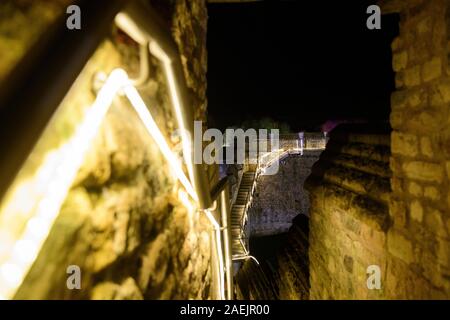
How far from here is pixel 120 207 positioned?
1.41 meters

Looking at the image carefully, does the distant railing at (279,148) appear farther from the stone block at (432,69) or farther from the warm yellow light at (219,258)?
the stone block at (432,69)

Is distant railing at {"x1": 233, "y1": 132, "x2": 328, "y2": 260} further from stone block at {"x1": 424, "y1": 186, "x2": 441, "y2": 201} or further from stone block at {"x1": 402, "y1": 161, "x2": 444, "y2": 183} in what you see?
stone block at {"x1": 424, "y1": 186, "x2": 441, "y2": 201}

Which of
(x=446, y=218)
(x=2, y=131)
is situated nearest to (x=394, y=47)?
(x=446, y=218)

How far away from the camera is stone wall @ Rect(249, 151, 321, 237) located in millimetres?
21703

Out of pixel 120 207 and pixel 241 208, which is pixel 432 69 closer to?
pixel 120 207

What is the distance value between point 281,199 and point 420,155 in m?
19.8

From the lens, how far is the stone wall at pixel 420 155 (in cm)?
221

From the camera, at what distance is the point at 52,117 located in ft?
2.89

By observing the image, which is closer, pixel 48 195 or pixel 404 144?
pixel 48 195

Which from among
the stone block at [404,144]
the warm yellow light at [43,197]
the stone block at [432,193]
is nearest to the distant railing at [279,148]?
the stone block at [404,144]

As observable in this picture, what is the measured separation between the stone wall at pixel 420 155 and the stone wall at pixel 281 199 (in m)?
18.9

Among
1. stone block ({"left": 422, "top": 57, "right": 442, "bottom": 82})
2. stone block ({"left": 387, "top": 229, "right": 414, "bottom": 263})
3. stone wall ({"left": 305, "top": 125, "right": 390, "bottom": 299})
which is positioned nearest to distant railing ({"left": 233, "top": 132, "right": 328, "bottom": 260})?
stone wall ({"left": 305, "top": 125, "right": 390, "bottom": 299})

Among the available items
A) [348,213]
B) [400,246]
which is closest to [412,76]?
[400,246]
